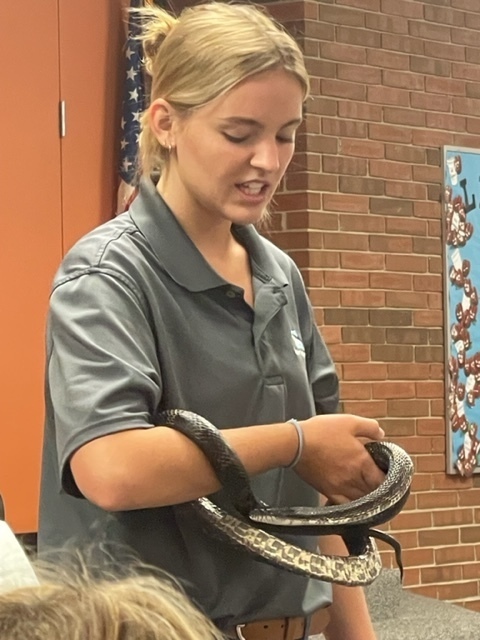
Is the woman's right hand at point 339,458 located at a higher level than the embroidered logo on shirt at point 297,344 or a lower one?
lower

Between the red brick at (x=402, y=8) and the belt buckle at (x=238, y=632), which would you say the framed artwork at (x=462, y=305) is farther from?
the belt buckle at (x=238, y=632)

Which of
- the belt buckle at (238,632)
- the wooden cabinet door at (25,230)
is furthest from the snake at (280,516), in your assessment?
the wooden cabinet door at (25,230)

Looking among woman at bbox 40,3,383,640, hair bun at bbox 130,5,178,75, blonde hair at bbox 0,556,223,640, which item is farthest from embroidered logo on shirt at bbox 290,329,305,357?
blonde hair at bbox 0,556,223,640

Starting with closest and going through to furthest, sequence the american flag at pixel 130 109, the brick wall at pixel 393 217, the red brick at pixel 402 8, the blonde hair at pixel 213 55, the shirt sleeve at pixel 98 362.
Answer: the shirt sleeve at pixel 98 362 → the blonde hair at pixel 213 55 → the american flag at pixel 130 109 → the brick wall at pixel 393 217 → the red brick at pixel 402 8

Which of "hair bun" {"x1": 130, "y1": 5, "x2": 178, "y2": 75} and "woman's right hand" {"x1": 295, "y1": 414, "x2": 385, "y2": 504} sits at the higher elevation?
"hair bun" {"x1": 130, "y1": 5, "x2": 178, "y2": 75}

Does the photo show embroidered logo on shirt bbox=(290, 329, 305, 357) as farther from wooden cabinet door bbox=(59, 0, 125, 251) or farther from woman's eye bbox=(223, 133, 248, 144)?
wooden cabinet door bbox=(59, 0, 125, 251)

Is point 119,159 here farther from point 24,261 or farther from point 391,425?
point 391,425

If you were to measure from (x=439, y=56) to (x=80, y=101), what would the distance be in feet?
5.20

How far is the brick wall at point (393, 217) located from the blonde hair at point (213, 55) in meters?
2.86

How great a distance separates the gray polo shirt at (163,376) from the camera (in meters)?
1.14

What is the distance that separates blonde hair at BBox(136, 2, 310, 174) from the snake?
14.9 inches

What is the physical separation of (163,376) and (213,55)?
0.38 m

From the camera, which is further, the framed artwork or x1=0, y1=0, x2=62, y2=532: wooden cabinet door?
the framed artwork

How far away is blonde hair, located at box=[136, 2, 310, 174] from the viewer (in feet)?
4.00
